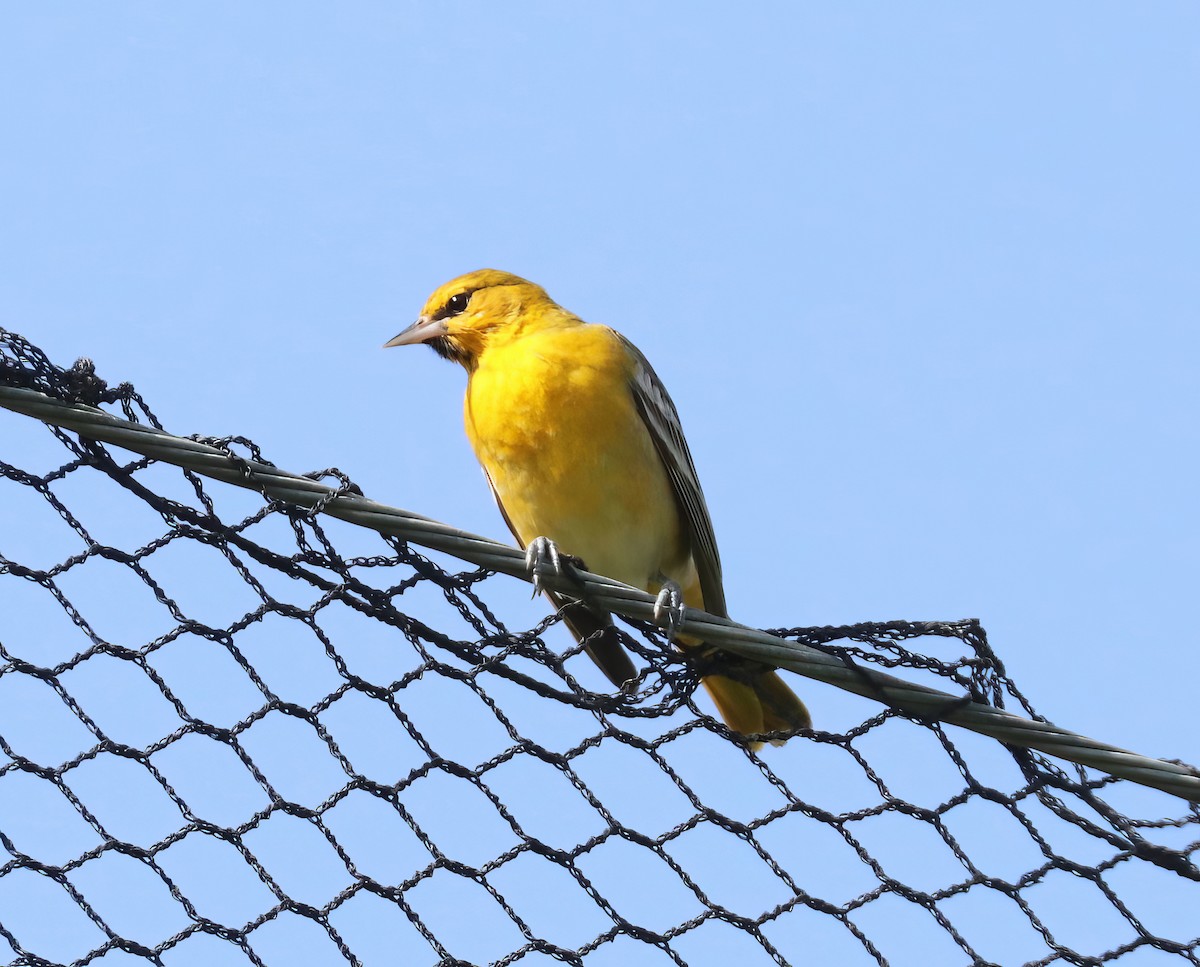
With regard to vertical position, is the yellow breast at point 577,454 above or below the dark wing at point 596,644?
above

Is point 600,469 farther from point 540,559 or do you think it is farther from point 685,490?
point 540,559

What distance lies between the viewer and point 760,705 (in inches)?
176

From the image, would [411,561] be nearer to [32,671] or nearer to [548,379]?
[32,671]

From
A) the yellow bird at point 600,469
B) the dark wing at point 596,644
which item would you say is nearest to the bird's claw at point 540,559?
the dark wing at point 596,644

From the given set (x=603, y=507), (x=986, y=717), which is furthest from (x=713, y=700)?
Answer: (x=986, y=717)

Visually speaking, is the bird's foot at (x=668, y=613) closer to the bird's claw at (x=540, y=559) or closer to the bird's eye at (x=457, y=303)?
the bird's claw at (x=540, y=559)

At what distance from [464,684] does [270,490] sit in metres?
0.70

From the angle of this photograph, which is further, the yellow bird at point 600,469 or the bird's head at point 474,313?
the bird's head at point 474,313

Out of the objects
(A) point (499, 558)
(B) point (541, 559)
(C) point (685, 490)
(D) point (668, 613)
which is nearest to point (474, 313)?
(C) point (685, 490)

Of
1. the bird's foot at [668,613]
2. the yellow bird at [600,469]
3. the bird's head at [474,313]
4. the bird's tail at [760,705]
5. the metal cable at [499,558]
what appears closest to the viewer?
the metal cable at [499,558]

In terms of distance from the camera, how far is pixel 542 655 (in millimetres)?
3637

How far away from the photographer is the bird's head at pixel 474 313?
5461mm

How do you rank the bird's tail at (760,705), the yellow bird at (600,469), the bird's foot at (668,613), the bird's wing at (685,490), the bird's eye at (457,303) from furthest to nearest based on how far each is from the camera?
the bird's eye at (457,303)
the bird's wing at (685,490)
the yellow bird at (600,469)
the bird's tail at (760,705)
the bird's foot at (668,613)

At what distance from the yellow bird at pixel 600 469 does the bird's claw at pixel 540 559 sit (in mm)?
456
